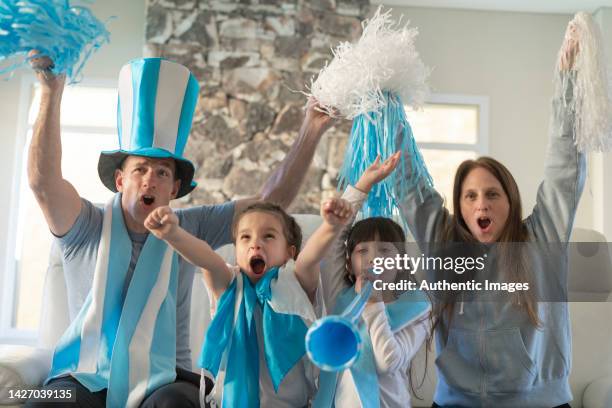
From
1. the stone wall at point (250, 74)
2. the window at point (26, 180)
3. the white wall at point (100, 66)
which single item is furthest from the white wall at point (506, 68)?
the window at point (26, 180)

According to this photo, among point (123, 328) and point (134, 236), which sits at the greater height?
point (134, 236)

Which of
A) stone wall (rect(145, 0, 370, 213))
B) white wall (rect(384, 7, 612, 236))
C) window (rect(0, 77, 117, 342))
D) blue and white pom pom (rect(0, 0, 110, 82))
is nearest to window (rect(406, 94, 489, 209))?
white wall (rect(384, 7, 612, 236))

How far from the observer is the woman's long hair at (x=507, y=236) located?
1.34 metres

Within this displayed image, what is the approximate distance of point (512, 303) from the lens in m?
1.34

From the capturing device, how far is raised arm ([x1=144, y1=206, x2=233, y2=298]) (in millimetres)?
1369

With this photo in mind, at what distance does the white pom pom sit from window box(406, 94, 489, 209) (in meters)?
→ 4.73

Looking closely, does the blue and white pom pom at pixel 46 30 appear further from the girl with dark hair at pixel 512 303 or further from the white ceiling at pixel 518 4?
the white ceiling at pixel 518 4

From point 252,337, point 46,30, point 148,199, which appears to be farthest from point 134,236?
point 46,30

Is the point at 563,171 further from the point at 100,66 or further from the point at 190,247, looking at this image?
the point at 100,66

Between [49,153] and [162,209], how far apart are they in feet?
1.31

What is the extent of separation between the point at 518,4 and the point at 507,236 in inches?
211

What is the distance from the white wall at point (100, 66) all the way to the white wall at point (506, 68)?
246 cm

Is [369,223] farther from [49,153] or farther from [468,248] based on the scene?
[49,153]

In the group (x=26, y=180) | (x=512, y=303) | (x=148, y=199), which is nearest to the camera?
(x=512, y=303)
